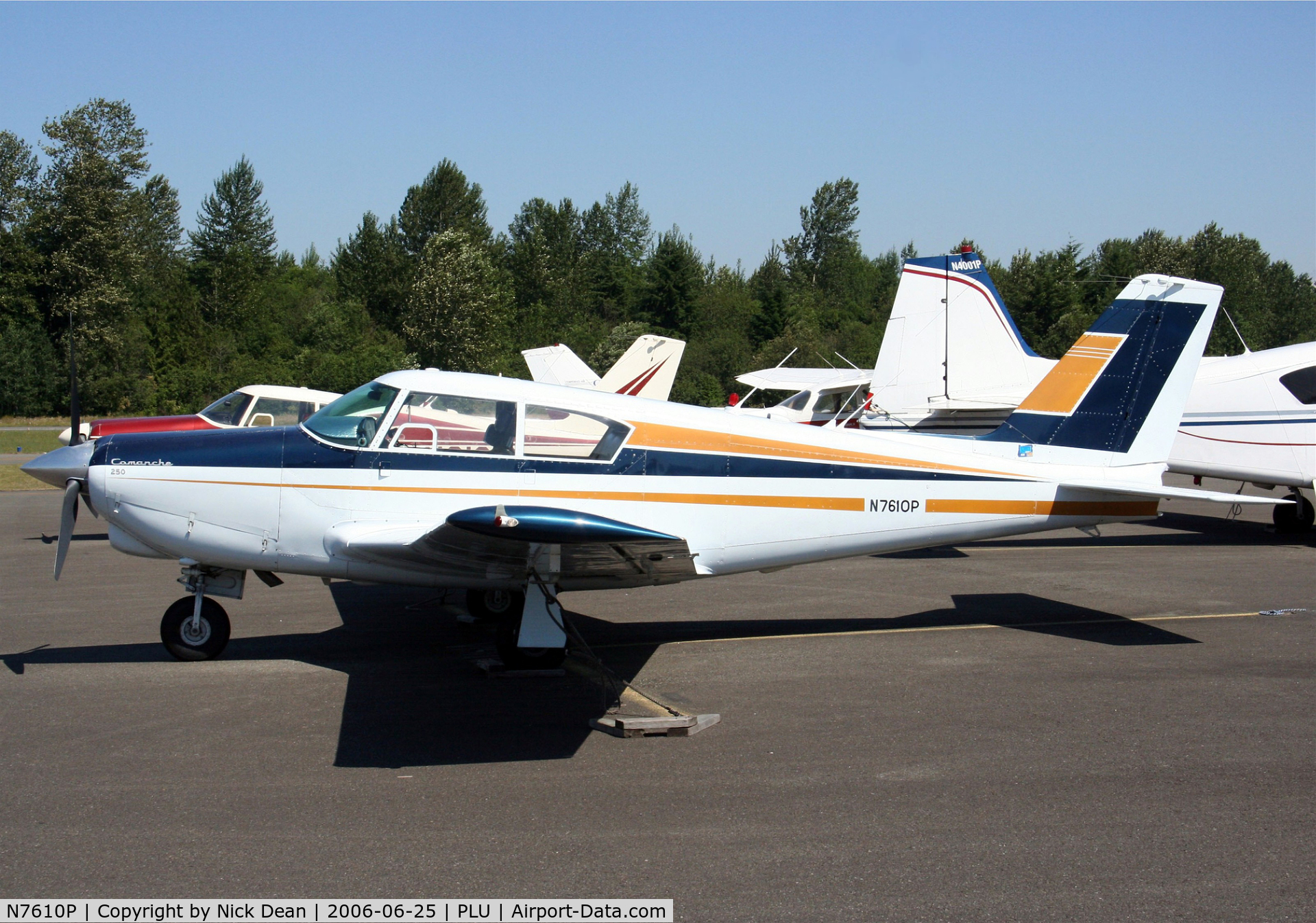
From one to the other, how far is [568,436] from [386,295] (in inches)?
2272

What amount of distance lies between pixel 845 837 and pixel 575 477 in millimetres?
3438

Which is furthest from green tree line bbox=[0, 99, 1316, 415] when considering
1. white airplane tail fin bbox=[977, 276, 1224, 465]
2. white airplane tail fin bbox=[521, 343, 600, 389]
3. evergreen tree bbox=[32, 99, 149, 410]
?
white airplane tail fin bbox=[977, 276, 1224, 465]

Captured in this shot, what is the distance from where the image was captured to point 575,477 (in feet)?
23.4

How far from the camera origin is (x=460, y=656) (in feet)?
25.0

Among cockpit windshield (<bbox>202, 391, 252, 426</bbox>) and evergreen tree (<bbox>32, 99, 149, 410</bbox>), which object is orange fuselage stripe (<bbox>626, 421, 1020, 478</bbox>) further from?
evergreen tree (<bbox>32, 99, 149, 410</bbox>)

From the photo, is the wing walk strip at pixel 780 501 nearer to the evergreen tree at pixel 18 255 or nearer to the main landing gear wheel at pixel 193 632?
the main landing gear wheel at pixel 193 632

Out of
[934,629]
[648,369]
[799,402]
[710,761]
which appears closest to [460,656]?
[710,761]

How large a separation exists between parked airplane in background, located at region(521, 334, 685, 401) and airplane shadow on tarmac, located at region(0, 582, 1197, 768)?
10619mm

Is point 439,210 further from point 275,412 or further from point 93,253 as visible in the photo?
point 275,412

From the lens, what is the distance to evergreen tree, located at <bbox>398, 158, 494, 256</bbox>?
2571 inches

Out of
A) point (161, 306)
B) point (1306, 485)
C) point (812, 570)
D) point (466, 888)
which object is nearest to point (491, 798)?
point (466, 888)

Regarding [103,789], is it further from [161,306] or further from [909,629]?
[161,306]

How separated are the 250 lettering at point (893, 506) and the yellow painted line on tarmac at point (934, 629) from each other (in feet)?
4.31

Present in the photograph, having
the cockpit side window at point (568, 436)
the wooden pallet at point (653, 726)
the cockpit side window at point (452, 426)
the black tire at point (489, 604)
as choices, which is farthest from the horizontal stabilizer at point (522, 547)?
the black tire at point (489, 604)
